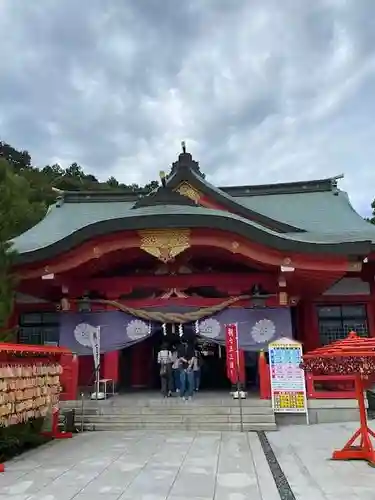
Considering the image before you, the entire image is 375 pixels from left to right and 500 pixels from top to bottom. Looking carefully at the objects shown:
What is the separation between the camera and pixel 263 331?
35.8 feet

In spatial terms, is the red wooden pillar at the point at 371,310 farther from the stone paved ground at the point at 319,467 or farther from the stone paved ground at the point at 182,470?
the stone paved ground at the point at 182,470

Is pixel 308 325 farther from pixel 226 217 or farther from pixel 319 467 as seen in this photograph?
pixel 319 467

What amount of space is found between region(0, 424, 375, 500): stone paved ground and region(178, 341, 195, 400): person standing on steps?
255cm

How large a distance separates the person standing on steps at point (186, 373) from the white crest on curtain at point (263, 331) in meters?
1.55

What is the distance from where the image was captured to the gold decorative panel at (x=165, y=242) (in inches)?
413

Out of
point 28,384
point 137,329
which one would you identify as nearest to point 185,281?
point 137,329

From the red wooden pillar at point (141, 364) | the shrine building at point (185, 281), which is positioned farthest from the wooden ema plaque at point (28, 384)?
the red wooden pillar at point (141, 364)

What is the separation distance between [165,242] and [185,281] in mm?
1377

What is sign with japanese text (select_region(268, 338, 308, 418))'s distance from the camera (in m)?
9.20

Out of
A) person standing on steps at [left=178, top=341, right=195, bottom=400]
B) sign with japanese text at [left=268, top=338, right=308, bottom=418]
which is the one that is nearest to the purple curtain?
person standing on steps at [left=178, top=341, right=195, bottom=400]

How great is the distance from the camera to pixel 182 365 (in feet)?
36.5

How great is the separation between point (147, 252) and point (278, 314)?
3352 mm

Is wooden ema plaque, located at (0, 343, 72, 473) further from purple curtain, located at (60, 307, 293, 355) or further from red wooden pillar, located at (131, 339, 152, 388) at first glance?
red wooden pillar, located at (131, 339, 152, 388)

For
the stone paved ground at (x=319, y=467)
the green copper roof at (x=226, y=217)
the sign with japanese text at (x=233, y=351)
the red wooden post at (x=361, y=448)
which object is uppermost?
the green copper roof at (x=226, y=217)
